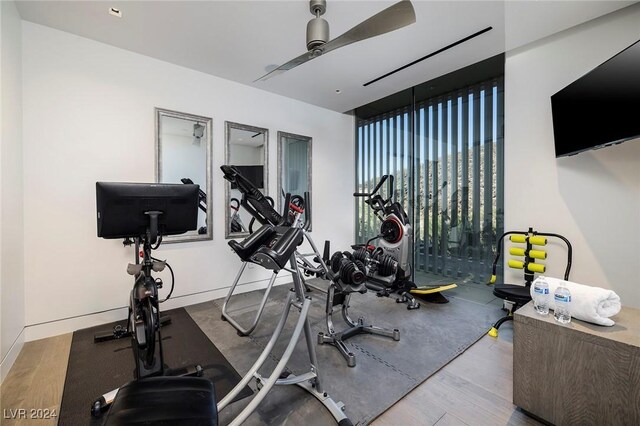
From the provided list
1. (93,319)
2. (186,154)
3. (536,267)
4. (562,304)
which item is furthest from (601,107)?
(93,319)

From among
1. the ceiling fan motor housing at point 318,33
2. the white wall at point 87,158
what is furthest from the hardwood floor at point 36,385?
the ceiling fan motor housing at point 318,33

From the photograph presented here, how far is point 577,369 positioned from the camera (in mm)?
1433

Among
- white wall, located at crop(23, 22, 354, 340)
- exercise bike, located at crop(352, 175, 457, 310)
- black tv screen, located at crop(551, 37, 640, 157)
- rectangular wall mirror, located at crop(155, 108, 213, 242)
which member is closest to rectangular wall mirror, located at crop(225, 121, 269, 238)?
white wall, located at crop(23, 22, 354, 340)

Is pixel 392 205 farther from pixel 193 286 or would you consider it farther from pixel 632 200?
pixel 193 286

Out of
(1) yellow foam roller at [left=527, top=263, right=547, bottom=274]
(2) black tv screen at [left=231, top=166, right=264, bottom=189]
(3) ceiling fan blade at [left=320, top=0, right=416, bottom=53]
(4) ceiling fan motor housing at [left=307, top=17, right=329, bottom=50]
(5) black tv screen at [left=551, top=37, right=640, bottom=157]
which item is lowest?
(1) yellow foam roller at [left=527, top=263, right=547, bottom=274]

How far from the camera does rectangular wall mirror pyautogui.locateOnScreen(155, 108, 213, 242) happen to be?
321 cm

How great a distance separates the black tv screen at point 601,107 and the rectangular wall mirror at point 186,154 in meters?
3.96

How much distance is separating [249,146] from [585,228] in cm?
413

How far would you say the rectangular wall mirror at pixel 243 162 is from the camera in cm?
373

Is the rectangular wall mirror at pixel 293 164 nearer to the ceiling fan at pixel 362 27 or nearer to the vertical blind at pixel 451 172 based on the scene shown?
the vertical blind at pixel 451 172

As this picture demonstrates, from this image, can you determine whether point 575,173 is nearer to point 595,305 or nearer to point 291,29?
point 595,305

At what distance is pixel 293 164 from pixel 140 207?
290 cm

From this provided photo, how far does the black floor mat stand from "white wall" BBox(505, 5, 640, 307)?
11.1 feet

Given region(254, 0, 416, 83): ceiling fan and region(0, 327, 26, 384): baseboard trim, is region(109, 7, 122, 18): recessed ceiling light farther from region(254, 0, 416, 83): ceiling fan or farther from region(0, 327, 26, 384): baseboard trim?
region(0, 327, 26, 384): baseboard trim
